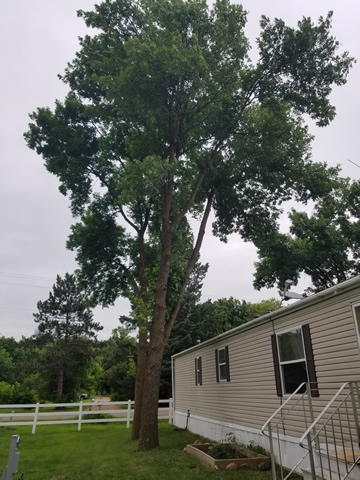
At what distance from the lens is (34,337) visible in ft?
111

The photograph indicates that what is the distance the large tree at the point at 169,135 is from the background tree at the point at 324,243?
6321mm

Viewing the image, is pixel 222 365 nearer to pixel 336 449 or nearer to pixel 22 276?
pixel 336 449

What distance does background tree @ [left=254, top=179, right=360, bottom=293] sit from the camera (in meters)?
18.3

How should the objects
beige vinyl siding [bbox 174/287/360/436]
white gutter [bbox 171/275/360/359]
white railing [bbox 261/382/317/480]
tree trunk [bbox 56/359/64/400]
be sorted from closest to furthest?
white railing [bbox 261/382/317/480] → white gutter [bbox 171/275/360/359] → beige vinyl siding [bbox 174/287/360/436] → tree trunk [bbox 56/359/64/400]

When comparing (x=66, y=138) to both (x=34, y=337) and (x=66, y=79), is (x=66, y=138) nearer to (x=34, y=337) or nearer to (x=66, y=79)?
(x=66, y=79)

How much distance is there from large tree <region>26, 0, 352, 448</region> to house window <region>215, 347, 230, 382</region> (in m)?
1.83

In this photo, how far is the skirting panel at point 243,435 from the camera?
644 centimetres

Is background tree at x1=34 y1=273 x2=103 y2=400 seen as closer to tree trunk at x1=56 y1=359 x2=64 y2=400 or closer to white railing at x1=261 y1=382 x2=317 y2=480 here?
tree trunk at x1=56 y1=359 x2=64 y2=400

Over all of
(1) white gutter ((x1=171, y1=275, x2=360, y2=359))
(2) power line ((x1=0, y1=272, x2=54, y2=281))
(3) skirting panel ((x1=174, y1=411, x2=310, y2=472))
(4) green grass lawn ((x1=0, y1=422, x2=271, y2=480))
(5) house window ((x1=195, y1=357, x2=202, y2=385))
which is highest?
(2) power line ((x1=0, y1=272, x2=54, y2=281))

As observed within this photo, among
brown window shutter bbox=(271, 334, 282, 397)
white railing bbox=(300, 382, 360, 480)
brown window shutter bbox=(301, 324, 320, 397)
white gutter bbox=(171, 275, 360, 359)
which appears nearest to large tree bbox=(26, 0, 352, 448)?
white gutter bbox=(171, 275, 360, 359)

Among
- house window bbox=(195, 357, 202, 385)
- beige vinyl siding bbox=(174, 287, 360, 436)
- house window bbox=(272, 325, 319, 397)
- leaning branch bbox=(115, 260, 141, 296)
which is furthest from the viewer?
leaning branch bbox=(115, 260, 141, 296)

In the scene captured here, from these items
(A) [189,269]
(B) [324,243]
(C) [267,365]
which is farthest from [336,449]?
(B) [324,243]

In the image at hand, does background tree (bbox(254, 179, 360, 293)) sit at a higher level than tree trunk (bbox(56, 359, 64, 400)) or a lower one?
higher

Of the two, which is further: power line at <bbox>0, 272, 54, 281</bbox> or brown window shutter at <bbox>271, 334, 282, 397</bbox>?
power line at <bbox>0, 272, 54, 281</bbox>
